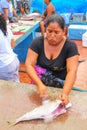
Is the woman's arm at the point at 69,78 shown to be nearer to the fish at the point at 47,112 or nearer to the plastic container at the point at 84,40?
the fish at the point at 47,112

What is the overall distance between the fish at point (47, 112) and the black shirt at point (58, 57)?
412 millimetres

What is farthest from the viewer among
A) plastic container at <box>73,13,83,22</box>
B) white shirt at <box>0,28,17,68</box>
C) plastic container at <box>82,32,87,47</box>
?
plastic container at <box>73,13,83,22</box>

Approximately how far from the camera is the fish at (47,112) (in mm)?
1167

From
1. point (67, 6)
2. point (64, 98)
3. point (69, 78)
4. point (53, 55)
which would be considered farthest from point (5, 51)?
point (67, 6)

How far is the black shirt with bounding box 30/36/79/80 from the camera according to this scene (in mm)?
1586

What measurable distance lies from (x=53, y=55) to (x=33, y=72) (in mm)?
217

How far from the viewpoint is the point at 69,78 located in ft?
4.71

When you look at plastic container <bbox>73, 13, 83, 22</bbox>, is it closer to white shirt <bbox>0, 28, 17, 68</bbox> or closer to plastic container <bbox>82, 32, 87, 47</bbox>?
plastic container <bbox>82, 32, 87, 47</bbox>

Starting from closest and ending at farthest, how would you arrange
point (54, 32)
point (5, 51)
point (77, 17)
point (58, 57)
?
point (54, 32)
point (58, 57)
point (5, 51)
point (77, 17)

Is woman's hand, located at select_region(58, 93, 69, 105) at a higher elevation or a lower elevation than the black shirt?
lower

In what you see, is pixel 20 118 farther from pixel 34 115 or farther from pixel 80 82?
pixel 80 82

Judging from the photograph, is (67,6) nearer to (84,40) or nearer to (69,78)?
(84,40)

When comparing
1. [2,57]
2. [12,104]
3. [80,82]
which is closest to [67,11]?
[80,82]

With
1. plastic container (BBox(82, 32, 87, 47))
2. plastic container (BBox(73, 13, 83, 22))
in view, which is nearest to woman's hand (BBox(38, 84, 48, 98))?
plastic container (BBox(82, 32, 87, 47))
